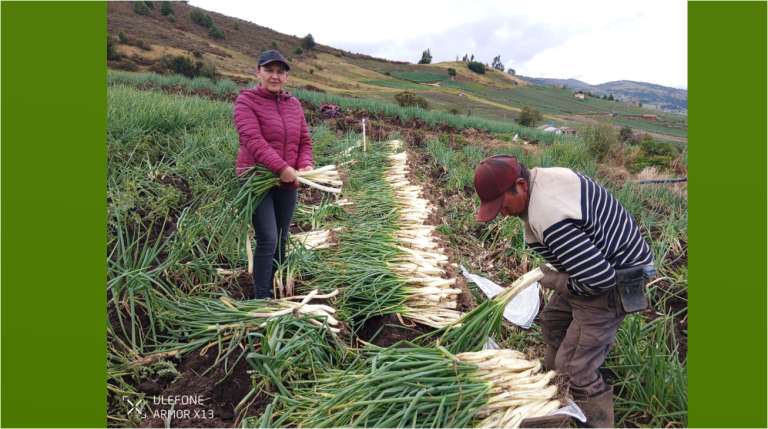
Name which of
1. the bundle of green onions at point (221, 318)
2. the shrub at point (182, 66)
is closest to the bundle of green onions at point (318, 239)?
the bundle of green onions at point (221, 318)

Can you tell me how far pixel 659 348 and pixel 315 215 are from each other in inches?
121

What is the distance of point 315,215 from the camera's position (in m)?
3.98

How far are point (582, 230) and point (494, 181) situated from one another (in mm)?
416

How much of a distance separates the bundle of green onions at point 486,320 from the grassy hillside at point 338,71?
25.6 meters

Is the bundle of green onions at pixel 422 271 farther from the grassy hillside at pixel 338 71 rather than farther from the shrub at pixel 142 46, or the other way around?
the shrub at pixel 142 46

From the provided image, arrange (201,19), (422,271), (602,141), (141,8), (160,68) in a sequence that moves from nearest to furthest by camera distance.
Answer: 1. (422,271)
2. (602,141)
3. (160,68)
4. (141,8)
5. (201,19)

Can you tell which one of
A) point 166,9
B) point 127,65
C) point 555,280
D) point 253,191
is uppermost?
point 166,9

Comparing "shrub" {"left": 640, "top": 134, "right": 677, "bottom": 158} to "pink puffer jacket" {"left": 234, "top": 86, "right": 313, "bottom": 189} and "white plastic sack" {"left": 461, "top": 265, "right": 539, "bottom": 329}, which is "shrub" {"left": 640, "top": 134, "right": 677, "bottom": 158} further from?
"pink puffer jacket" {"left": 234, "top": 86, "right": 313, "bottom": 189}

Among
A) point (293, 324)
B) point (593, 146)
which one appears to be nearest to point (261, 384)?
point (293, 324)

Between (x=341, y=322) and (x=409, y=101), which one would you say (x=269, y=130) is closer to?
(x=341, y=322)

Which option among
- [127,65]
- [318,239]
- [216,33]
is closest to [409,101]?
[127,65]

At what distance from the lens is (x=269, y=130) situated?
260 centimetres

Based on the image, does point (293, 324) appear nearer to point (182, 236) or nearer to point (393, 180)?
point (182, 236)

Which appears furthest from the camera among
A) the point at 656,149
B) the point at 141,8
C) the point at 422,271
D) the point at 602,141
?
the point at 141,8
